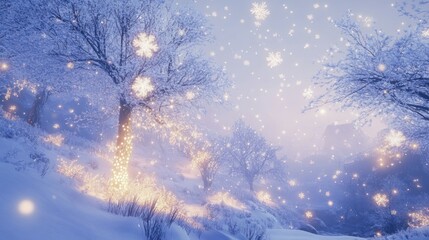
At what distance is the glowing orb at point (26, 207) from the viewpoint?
13.5ft

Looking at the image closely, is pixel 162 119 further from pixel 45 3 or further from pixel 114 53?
pixel 45 3

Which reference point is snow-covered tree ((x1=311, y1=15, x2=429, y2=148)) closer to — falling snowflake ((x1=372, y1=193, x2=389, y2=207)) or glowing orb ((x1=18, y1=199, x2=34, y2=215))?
glowing orb ((x1=18, y1=199, x2=34, y2=215))

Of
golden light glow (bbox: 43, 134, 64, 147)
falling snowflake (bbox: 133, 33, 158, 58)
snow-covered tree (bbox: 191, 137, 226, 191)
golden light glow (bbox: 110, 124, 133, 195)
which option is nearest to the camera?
falling snowflake (bbox: 133, 33, 158, 58)

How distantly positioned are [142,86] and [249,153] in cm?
3566

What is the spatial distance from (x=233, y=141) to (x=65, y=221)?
43.2 metres

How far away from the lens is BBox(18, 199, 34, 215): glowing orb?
4109 mm

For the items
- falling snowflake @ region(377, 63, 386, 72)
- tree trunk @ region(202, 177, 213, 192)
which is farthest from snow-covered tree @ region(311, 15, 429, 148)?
tree trunk @ region(202, 177, 213, 192)

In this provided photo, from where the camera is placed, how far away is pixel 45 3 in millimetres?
10766

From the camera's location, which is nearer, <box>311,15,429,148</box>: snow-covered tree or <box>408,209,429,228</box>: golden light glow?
<box>311,15,429,148</box>: snow-covered tree

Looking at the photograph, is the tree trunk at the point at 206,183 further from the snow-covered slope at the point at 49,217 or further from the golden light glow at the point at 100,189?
the snow-covered slope at the point at 49,217

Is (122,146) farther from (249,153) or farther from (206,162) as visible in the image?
(249,153)

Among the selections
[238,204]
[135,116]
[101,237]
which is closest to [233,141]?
[238,204]

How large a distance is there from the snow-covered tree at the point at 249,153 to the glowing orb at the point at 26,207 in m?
41.3

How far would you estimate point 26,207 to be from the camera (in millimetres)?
4258
